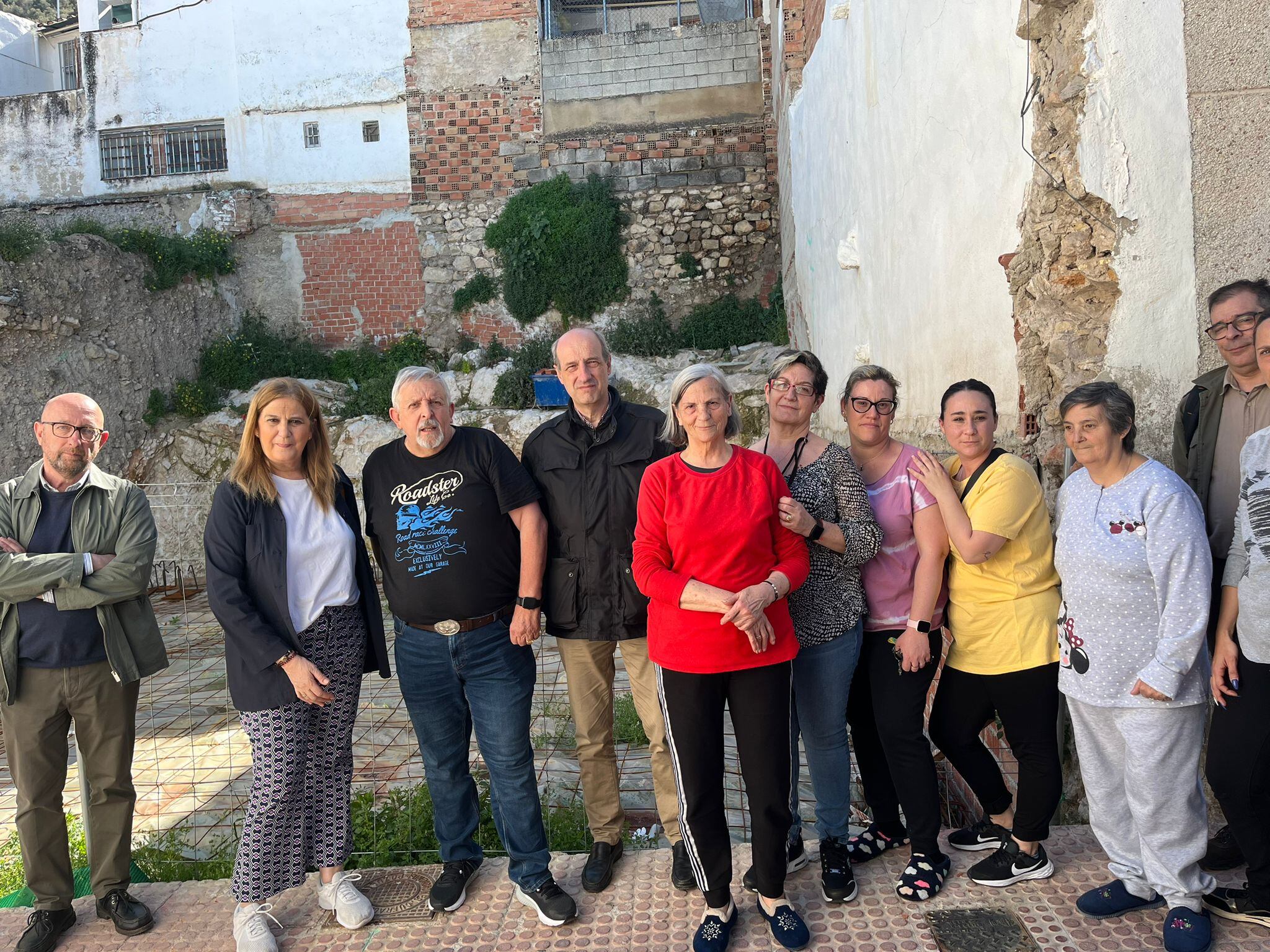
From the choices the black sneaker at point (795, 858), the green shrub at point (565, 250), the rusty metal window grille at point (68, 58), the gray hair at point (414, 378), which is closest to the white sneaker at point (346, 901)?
the black sneaker at point (795, 858)

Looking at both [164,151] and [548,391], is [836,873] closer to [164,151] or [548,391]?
[548,391]

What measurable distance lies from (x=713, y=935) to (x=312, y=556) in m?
1.66

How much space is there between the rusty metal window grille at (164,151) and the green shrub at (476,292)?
4.74 m

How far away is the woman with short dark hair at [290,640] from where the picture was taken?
260cm

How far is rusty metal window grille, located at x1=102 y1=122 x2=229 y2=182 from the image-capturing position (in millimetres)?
14602

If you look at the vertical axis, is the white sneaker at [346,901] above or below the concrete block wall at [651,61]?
below

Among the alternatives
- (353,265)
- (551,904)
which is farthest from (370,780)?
(353,265)

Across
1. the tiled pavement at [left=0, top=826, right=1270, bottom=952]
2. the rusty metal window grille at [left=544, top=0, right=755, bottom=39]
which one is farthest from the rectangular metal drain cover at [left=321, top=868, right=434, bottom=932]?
the rusty metal window grille at [left=544, top=0, right=755, bottom=39]

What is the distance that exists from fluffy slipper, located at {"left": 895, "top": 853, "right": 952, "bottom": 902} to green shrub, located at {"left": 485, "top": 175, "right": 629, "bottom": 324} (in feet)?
37.2

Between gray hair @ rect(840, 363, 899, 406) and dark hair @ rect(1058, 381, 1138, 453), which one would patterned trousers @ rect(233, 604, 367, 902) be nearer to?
gray hair @ rect(840, 363, 899, 406)

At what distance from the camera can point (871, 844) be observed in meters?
2.90

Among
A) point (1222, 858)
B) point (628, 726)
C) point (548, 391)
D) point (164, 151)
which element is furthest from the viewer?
point (164, 151)

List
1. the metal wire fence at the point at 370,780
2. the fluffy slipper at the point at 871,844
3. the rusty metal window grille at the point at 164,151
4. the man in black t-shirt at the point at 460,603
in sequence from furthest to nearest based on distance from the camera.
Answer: the rusty metal window grille at the point at 164,151 → the metal wire fence at the point at 370,780 → the fluffy slipper at the point at 871,844 → the man in black t-shirt at the point at 460,603

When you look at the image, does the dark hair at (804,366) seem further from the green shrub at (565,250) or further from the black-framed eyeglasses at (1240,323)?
the green shrub at (565,250)
